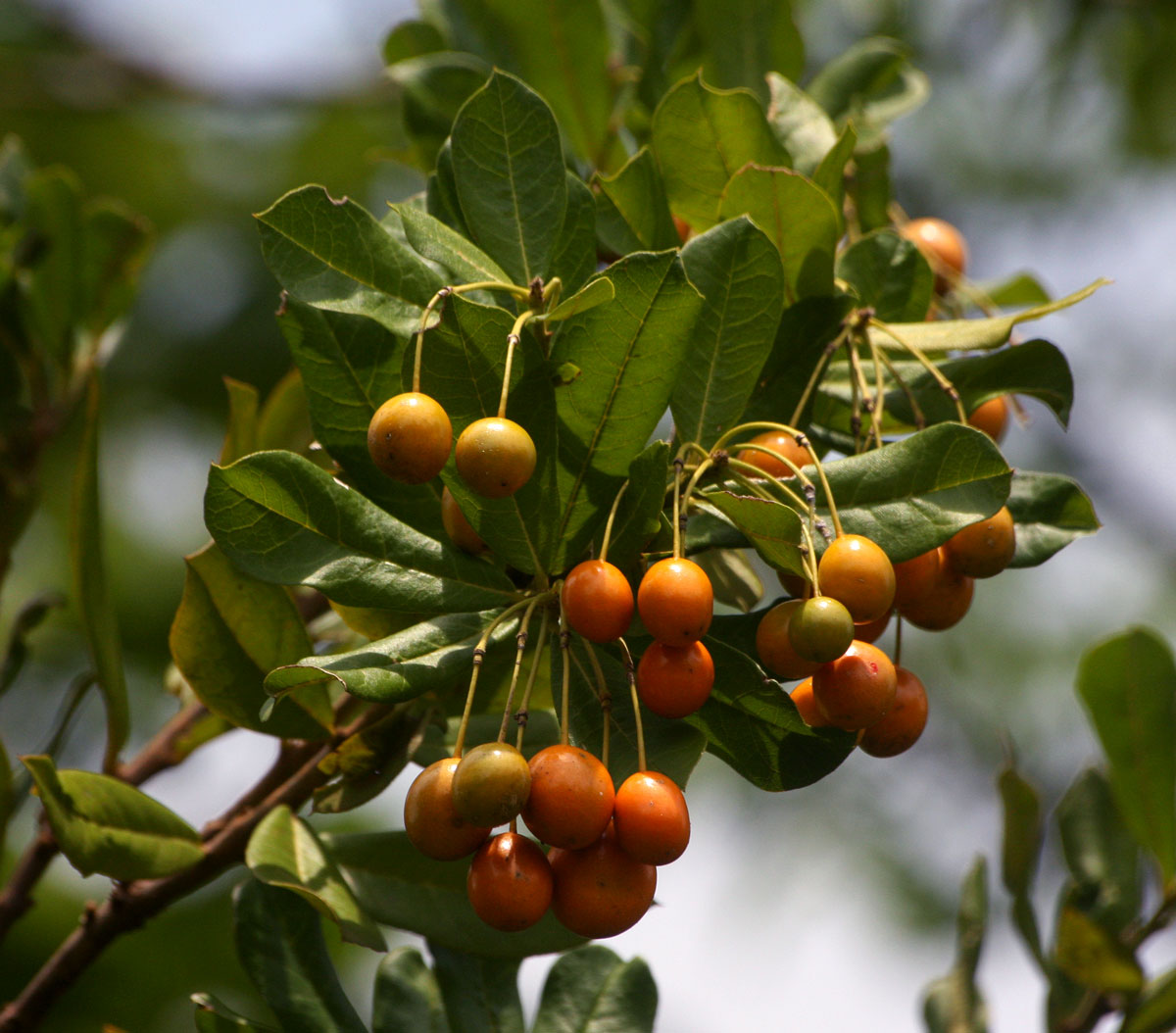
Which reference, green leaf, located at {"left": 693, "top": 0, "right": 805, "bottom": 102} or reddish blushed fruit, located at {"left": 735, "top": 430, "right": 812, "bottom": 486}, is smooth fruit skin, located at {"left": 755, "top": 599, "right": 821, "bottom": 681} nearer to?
reddish blushed fruit, located at {"left": 735, "top": 430, "right": 812, "bottom": 486}

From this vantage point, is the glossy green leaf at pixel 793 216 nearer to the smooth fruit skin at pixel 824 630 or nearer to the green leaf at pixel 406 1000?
the smooth fruit skin at pixel 824 630

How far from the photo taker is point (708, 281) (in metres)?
1.01

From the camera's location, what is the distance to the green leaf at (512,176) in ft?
3.28

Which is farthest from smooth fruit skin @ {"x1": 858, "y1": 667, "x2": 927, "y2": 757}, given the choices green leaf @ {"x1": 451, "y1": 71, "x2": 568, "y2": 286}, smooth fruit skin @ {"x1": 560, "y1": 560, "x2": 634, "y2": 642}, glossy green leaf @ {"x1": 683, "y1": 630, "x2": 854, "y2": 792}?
green leaf @ {"x1": 451, "y1": 71, "x2": 568, "y2": 286}

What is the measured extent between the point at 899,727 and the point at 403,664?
432mm

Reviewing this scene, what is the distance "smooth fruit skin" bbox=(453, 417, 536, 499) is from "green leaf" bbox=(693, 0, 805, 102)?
88 centimetres

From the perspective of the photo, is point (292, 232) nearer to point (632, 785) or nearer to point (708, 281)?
point (708, 281)

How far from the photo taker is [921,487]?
37.0 inches

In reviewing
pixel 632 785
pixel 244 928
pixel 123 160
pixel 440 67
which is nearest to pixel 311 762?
pixel 244 928

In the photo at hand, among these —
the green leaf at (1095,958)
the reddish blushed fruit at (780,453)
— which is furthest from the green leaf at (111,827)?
the green leaf at (1095,958)

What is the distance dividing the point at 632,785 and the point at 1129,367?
5.63 m

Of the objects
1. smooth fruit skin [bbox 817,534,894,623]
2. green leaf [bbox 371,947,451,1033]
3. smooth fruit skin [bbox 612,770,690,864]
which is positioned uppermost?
smooth fruit skin [bbox 817,534,894,623]

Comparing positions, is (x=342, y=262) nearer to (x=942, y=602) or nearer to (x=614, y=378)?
(x=614, y=378)

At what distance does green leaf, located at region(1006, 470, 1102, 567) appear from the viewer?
1039mm
